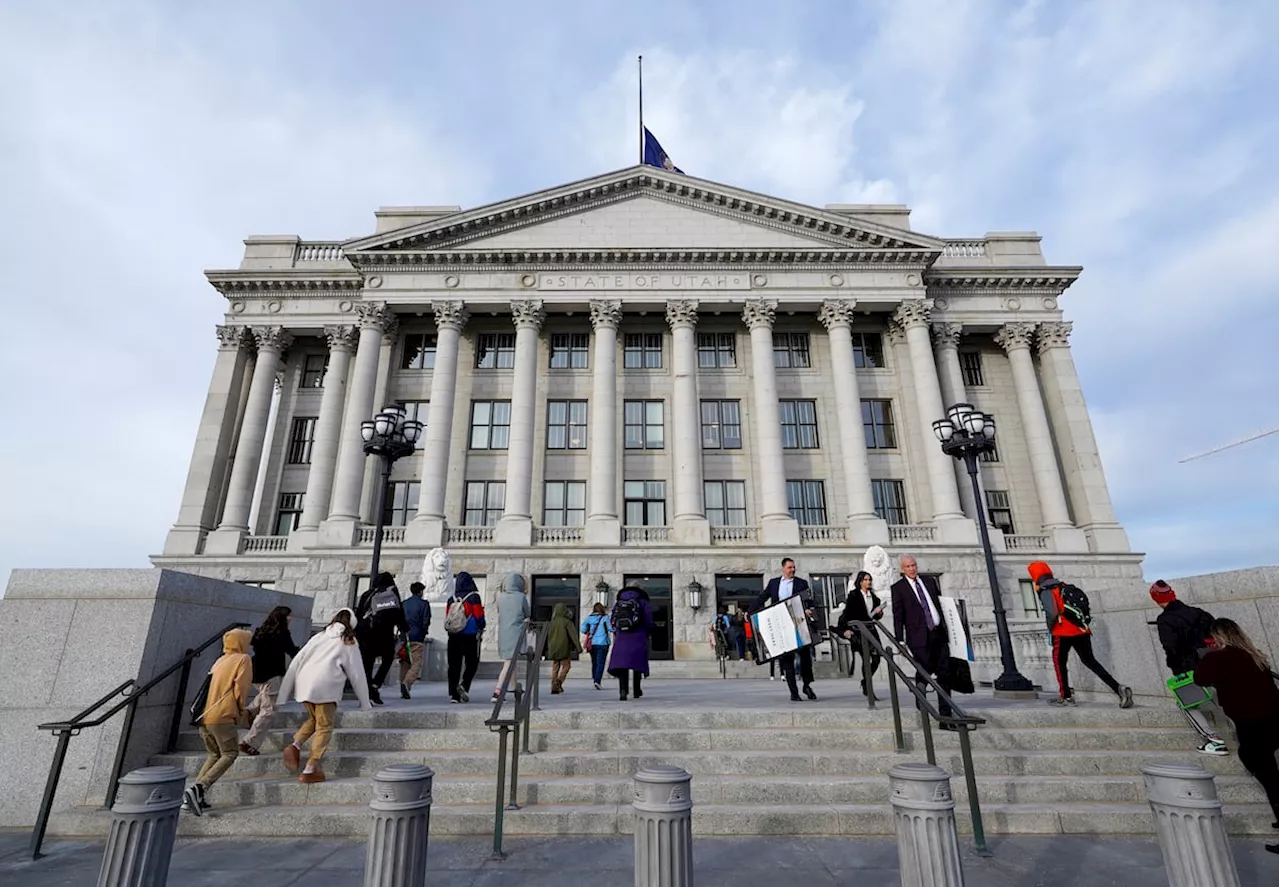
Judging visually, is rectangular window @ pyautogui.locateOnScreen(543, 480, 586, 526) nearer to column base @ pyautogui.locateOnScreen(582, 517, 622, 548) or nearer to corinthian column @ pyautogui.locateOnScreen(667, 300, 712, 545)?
column base @ pyautogui.locateOnScreen(582, 517, 622, 548)

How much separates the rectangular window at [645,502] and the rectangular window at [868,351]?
12050 millimetres

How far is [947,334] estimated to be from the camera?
3058 cm

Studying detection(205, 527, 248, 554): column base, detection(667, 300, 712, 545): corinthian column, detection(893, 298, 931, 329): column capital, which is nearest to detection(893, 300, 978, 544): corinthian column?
detection(893, 298, 931, 329): column capital

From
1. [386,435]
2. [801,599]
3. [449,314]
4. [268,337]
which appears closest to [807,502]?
[449,314]

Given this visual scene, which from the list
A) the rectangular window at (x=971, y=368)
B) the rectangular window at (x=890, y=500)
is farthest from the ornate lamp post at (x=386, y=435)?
the rectangular window at (x=971, y=368)

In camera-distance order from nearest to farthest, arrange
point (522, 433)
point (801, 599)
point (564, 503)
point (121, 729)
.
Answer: point (121, 729), point (801, 599), point (522, 433), point (564, 503)

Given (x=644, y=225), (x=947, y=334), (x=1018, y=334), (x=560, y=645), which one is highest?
(x=644, y=225)

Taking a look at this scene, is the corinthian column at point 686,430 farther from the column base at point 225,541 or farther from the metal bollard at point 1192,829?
the metal bollard at point 1192,829

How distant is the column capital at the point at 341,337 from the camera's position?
30.4m

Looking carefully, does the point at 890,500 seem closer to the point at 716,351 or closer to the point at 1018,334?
the point at 1018,334

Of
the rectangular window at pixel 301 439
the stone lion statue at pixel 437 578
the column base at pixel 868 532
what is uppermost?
the rectangular window at pixel 301 439

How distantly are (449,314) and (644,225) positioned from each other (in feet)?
34.5

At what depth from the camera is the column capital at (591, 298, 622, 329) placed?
29062 millimetres

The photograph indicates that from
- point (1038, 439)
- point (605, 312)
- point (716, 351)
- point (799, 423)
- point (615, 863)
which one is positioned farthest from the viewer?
point (716, 351)
